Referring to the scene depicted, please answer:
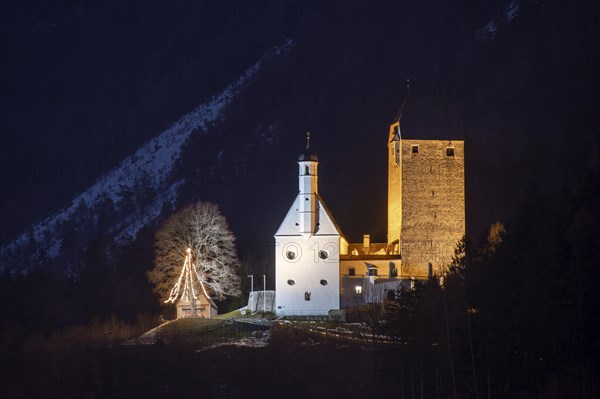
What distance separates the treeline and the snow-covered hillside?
168ft

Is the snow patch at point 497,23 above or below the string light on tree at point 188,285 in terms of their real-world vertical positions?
above

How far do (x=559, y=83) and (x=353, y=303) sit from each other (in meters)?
41.9

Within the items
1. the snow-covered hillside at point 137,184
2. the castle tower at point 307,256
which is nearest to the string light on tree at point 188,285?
→ the castle tower at point 307,256

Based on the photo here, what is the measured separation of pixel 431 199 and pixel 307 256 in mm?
7876

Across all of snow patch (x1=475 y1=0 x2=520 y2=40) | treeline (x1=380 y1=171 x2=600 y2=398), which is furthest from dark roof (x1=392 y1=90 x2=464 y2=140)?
snow patch (x1=475 y1=0 x2=520 y2=40)

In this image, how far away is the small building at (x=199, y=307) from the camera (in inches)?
2689

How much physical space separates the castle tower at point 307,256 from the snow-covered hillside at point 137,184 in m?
27.7

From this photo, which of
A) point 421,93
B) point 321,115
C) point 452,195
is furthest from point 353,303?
point 321,115

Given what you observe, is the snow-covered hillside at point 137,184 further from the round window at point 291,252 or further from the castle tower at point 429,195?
the castle tower at point 429,195

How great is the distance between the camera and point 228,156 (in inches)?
A: 4158

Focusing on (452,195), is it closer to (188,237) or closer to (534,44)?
(188,237)

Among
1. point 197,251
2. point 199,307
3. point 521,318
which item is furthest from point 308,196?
point 521,318

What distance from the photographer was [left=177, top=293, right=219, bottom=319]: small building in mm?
68312

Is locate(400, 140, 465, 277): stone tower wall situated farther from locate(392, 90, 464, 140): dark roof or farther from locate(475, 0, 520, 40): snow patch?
locate(475, 0, 520, 40): snow patch
